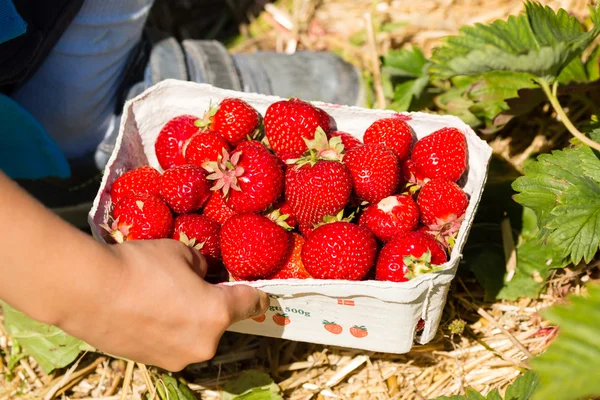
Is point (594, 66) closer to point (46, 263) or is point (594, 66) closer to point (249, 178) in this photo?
point (249, 178)

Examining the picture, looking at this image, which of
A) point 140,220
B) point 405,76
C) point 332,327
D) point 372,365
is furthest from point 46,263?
point 405,76

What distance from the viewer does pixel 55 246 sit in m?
0.90

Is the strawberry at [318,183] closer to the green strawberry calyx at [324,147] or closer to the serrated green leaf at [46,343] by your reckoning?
the green strawberry calyx at [324,147]

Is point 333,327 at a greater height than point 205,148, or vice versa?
A: point 205,148

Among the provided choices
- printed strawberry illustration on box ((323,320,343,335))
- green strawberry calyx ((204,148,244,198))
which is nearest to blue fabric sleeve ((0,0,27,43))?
green strawberry calyx ((204,148,244,198))

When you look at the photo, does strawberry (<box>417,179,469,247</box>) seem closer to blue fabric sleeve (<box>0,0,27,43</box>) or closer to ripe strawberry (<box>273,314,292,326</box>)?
ripe strawberry (<box>273,314,292,326</box>)

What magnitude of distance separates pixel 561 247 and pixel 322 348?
0.54m

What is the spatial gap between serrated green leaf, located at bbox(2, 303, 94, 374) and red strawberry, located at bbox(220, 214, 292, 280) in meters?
0.46

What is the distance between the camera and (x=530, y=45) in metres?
1.29

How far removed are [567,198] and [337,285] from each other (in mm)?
410

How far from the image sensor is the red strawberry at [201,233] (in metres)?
1.20

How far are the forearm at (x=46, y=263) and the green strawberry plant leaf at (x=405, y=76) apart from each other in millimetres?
997

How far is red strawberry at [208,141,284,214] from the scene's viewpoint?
1.17 meters

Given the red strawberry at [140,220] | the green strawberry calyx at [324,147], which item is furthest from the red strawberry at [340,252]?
the red strawberry at [140,220]
